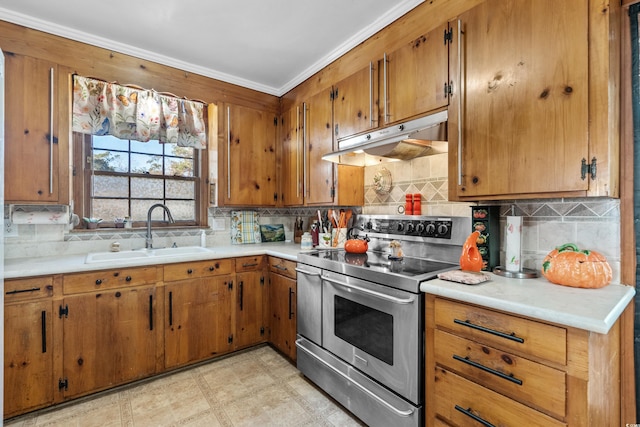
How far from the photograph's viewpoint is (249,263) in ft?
8.70

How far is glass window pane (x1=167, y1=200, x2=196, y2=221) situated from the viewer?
294 cm

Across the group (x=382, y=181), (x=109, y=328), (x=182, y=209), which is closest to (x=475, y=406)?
(x=382, y=181)

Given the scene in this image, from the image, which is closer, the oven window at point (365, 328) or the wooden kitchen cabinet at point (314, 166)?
the oven window at point (365, 328)

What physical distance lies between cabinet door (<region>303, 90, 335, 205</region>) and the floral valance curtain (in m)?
1.02

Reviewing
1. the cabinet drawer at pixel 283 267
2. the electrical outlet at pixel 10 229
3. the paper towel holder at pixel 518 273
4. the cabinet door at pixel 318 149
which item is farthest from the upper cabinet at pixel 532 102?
the electrical outlet at pixel 10 229

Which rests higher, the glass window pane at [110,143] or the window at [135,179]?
the glass window pane at [110,143]

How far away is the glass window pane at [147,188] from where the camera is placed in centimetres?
276

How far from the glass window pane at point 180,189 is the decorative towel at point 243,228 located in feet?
1.49

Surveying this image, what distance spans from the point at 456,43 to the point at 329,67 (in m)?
1.19

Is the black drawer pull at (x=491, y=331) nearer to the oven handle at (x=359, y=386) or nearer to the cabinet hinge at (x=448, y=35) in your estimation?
the oven handle at (x=359, y=386)

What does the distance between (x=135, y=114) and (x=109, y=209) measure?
0.85 metres

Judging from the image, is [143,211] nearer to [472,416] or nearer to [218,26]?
[218,26]

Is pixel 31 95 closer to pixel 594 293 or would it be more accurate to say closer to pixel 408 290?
pixel 408 290

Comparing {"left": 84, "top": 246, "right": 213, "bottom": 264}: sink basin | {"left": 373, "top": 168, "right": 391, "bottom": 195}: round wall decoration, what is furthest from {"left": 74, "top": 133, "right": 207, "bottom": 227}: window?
{"left": 373, "top": 168, "right": 391, "bottom": 195}: round wall decoration
